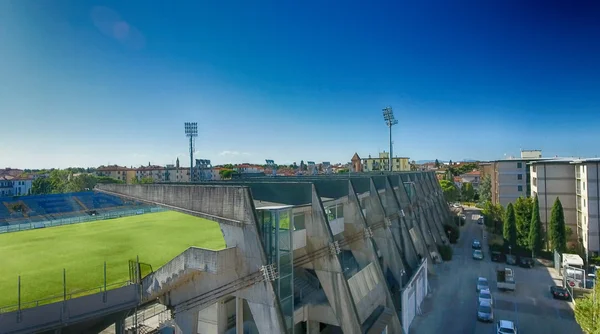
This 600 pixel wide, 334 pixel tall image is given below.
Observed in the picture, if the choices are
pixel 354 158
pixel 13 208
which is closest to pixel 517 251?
pixel 354 158

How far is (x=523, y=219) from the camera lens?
32.9 metres

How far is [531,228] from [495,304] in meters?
12.9

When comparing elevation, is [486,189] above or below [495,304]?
above

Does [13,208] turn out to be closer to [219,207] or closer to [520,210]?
[219,207]

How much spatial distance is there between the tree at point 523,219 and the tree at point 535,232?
651 mm

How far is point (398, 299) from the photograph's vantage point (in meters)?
18.4

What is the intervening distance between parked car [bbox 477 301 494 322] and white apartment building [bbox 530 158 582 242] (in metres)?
20.0

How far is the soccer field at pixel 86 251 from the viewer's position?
19.9m

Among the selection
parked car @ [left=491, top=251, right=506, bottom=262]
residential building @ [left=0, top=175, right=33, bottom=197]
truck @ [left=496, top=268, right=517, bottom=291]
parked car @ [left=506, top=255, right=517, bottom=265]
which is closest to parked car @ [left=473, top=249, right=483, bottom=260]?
parked car @ [left=491, top=251, right=506, bottom=262]

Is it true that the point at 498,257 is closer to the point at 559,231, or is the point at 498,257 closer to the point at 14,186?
the point at 559,231

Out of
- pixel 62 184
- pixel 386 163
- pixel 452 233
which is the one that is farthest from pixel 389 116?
pixel 62 184

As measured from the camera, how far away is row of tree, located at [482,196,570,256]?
28797 millimetres

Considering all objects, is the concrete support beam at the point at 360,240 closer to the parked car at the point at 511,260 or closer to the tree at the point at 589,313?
the tree at the point at 589,313

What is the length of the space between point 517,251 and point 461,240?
899cm
